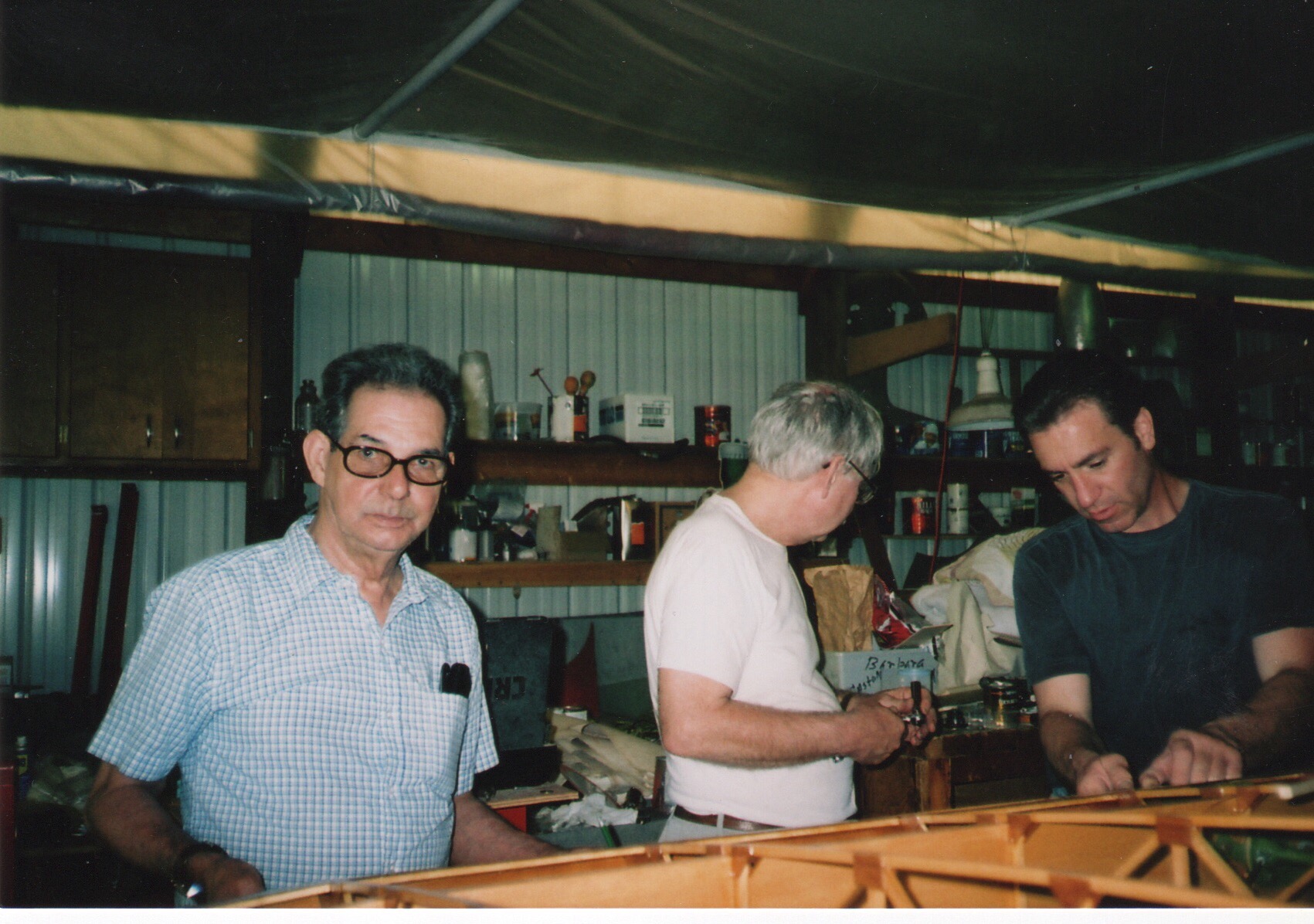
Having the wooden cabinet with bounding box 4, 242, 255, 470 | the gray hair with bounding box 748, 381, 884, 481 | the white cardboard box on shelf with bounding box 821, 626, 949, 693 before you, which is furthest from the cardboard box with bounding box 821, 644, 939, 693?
the wooden cabinet with bounding box 4, 242, 255, 470

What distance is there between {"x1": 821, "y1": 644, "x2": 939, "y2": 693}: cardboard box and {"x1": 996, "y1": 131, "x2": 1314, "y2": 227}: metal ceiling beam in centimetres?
227

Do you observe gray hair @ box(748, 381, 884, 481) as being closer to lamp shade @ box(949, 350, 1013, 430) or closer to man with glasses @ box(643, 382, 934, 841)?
man with glasses @ box(643, 382, 934, 841)

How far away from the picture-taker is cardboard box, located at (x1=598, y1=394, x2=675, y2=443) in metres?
4.21

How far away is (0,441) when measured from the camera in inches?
130

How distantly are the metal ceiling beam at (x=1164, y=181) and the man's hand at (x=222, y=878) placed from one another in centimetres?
388

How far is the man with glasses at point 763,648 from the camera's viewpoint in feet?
5.52

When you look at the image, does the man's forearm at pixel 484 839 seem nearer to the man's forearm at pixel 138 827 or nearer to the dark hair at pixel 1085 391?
the man's forearm at pixel 138 827

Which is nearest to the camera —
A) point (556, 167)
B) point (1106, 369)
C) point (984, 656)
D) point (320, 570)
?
point (320, 570)

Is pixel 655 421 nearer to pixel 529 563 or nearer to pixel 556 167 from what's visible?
pixel 529 563

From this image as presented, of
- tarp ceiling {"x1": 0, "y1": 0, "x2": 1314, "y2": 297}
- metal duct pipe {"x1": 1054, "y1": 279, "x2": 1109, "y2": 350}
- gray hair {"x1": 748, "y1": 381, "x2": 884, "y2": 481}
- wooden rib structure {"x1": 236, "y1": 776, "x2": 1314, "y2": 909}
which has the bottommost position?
wooden rib structure {"x1": 236, "y1": 776, "x2": 1314, "y2": 909}

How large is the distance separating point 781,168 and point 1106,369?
183 centimetres

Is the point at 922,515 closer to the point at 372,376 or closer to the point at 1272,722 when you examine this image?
the point at 1272,722

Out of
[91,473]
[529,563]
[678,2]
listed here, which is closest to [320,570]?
[678,2]

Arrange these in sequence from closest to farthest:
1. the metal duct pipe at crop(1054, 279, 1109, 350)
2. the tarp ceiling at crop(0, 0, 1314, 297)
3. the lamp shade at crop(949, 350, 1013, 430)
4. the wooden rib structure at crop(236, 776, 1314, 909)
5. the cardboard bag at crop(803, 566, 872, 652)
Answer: the wooden rib structure at crop(236, 776, 1314, 909) → the tarp ceiling at crop(0, 0, 1314, 297) → the cardboard bag at crop(803, 566, 872, 652) → the lamp shade at crop(949, 350, 1013, 430) → the metal duct pipe at crop(1054, 279, 1109, 350)
